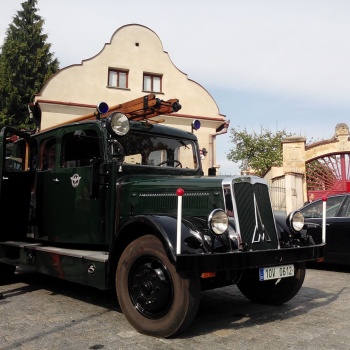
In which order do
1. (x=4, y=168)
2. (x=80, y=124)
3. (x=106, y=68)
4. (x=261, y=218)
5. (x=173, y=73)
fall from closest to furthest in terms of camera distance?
(x=261, y=218) → (x=80, y=124) → (x=4, y=168) → (x=106, y=68) → (x=173, y=73)

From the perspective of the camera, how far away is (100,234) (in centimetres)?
479

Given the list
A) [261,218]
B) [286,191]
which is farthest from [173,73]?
[261,218]

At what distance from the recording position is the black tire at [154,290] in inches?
142

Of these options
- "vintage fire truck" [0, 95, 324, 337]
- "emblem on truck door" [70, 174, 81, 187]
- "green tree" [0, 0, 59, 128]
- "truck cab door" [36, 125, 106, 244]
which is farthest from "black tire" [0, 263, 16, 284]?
"green tree" [0, 0, 59, 128]

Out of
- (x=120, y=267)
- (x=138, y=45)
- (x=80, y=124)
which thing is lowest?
(x=120, y=267)

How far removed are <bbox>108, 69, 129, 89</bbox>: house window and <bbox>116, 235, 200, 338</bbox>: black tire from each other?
53.9 feet

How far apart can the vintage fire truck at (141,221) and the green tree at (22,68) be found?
21026mm

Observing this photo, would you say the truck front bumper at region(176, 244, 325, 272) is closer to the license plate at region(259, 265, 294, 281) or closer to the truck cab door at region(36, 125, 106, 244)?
the license plate at region(259, 265, 294, 281)

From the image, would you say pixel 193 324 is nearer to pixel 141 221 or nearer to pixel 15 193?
pixel 141 221

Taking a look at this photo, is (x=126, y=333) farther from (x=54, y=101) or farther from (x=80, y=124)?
(x=54, y=101)

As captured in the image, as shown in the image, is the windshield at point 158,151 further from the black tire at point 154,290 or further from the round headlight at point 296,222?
the round headlight at point 296,222

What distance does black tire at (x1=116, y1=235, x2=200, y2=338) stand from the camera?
11.8 feet

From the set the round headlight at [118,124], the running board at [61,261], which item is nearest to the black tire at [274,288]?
the running board at [61,261]

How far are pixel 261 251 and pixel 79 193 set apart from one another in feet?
7.73
